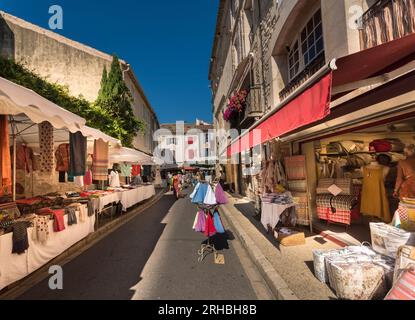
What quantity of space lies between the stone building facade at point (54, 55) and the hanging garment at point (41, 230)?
49.8 ft

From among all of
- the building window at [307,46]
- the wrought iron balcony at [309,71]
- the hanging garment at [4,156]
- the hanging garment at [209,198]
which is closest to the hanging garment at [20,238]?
the hanging garment at [4,156]

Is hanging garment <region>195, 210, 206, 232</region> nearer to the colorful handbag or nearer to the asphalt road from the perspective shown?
the asphalt road

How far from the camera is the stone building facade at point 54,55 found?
51.1 ft

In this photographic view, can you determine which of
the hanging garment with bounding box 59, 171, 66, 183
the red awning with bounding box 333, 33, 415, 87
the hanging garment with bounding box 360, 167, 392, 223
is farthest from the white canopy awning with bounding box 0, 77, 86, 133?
the hanging garment with bounding box 360, 167, 392, 223

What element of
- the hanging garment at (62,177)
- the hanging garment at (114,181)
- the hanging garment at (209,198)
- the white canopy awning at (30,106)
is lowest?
the hanging garment at (209,198)

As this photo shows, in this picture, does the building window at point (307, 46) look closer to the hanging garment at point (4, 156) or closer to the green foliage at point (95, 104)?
the hanging garment at point (4, 156)

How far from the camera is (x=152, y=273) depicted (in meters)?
4.26

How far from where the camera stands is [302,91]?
132 inches

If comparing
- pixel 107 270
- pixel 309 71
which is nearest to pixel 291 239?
pixel 107 270

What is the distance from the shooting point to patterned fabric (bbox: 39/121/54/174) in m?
5.45

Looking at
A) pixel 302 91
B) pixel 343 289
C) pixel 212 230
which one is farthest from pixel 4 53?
pixel 343 289

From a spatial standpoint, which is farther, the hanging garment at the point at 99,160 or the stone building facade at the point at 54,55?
the stone building facade at the point at 54,55

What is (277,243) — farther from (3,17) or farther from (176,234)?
(3,17)

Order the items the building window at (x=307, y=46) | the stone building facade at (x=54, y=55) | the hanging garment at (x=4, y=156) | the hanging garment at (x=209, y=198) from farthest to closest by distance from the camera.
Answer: the stone building facade at (x=54, y=55)
the building window at (x=307, y=46)
the hanging garment at (x=209, y=198)
the hanging garment at (x=4, y=156)
